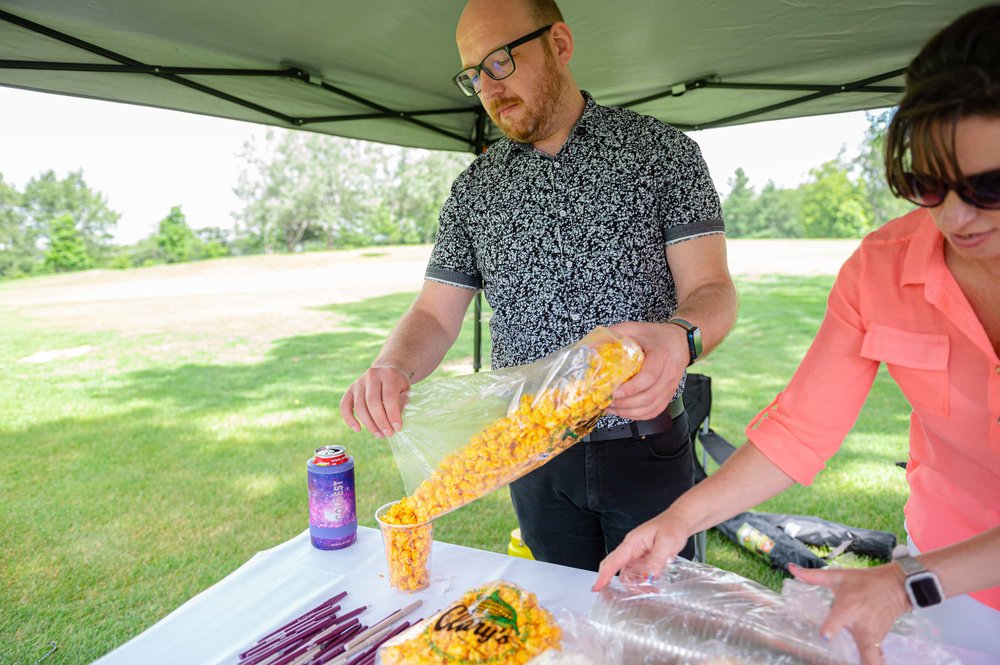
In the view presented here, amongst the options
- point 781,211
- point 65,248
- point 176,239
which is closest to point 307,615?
point 781,211

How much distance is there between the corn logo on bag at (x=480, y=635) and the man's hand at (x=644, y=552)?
6.5 inches

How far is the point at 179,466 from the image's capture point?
4848 millimetres

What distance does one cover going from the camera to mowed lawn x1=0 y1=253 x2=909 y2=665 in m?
3.21

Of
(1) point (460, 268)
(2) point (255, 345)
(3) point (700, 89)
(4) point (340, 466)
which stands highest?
(3) point (700, 89)

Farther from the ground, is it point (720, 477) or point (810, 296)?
point (720, 477)

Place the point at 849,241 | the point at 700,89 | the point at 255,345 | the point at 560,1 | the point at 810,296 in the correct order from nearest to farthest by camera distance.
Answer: the point at 560,1
the point at 700,89
the point at 255,345
the point at 810,296
the point at 849,241

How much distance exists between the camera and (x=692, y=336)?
1299mm

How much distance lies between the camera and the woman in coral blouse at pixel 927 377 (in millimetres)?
845

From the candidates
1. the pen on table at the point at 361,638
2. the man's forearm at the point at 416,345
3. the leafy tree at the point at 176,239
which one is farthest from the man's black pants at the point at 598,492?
the leafy tree at the point at 176,239

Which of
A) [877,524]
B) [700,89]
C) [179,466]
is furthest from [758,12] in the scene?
[179,466]

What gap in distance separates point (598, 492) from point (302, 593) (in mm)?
751

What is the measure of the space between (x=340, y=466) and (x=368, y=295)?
13778mm

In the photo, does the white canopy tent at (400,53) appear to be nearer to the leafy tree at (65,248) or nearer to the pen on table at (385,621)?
the pen on table at (385,621)

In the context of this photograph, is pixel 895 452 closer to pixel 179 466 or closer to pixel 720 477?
pixel 720 477
